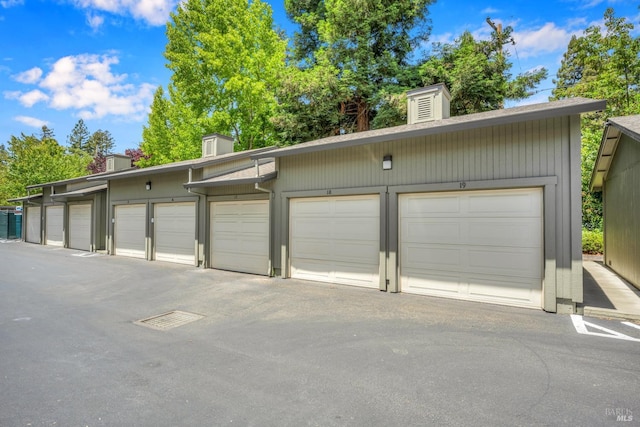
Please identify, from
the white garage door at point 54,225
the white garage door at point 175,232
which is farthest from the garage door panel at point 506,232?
the white garage door at point 54,225

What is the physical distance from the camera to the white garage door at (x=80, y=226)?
1427 cm

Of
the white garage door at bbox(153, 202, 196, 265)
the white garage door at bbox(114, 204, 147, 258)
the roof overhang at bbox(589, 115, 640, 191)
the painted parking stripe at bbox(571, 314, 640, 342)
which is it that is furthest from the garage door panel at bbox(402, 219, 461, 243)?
the white garage door at bbox(114, 204, 147, 258)

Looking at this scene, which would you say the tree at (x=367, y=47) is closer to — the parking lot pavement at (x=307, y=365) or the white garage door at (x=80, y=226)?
the white garage door at (x=80, y=226)

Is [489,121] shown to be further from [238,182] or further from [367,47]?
[367,47]

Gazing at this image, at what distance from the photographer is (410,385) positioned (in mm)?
2848

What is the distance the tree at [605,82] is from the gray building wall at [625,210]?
15.5 feet

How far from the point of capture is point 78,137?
51406 mm

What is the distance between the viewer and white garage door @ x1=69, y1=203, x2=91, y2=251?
14.3 metres

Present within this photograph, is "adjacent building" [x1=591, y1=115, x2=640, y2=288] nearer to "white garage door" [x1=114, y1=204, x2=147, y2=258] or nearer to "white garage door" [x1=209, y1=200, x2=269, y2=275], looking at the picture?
"white garage door" [x1=209, y1=200, x2=269, y2=275]

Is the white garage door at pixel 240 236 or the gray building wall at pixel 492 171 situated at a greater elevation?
the gray building wall at pixel 492 171

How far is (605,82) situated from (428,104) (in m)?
13.6

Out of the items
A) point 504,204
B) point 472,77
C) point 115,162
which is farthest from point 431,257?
point 115,162

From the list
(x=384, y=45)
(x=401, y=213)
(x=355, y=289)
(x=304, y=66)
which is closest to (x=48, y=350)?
(x=355, y=289)

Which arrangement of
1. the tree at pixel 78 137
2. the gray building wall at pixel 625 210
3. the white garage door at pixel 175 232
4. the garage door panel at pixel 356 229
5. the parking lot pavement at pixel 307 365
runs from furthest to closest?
the tree at pixel 78 137
the white garage door at pixel 175 232
the garage door panel at pixel 356 229
the gray building wall at pixel 625 210
the parking lot pavement at pixel 307 365
